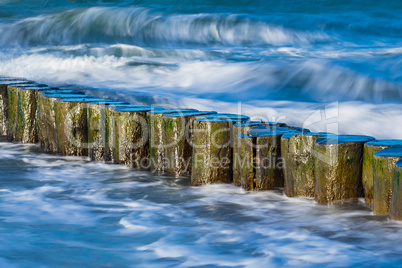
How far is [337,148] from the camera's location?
3857mm

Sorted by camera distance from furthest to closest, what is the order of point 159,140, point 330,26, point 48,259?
point 330,26 < point 159,140 < point 48,259

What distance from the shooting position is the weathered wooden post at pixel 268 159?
168 inches

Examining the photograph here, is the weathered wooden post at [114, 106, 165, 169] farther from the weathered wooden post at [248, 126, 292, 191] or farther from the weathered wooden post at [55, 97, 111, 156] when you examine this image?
the weathered wooden post at [248, 126, 292, 191]

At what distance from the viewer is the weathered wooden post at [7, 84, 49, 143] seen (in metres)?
6.46

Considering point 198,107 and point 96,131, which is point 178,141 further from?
point 198,107

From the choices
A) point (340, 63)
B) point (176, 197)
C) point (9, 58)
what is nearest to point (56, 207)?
point (176, 197)

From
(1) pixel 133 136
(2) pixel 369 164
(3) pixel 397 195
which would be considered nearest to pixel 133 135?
(1) pixel 133 136

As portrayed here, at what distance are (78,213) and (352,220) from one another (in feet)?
6.39

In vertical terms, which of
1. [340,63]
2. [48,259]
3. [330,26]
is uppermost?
[330,26]

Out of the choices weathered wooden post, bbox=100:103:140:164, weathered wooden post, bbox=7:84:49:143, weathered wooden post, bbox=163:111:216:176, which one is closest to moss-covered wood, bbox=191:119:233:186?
weathered wooden post, bbox=163:111:216:176

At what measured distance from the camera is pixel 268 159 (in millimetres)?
4297

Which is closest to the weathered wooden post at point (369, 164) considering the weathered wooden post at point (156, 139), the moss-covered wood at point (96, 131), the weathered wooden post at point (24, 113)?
the weathered wooden post at point (156, 139)

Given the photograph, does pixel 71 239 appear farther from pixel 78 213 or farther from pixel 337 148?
pixel 337 148

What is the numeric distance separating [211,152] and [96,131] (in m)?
1.55
